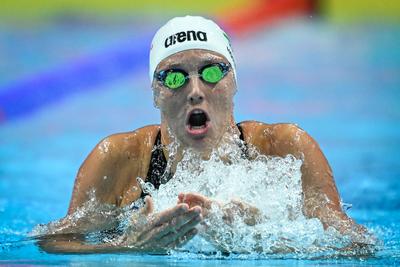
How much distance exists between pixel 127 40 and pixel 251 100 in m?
1.48

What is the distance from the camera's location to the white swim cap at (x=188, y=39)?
3.19 m

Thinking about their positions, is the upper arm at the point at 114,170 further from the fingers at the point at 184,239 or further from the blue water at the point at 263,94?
the blue water at the point at 263,94

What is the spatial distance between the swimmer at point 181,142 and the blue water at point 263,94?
293 cm

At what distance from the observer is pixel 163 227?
255cm

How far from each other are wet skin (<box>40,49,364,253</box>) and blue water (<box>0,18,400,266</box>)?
2.92 metres

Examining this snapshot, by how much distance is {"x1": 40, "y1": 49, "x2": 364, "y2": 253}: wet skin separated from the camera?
9.80 ft

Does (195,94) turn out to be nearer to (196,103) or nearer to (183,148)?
(196,103)

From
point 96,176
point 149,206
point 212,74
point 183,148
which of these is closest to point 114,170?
point 96,176

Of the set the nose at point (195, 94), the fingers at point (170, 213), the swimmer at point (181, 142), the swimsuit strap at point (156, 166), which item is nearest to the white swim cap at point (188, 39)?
the swimmer at point (181, 142)

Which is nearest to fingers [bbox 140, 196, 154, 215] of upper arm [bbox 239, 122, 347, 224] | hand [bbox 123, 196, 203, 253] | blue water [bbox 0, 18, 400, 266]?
hand [bbox 123, 196, 203, 253]

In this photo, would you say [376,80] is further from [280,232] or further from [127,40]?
[280,232]

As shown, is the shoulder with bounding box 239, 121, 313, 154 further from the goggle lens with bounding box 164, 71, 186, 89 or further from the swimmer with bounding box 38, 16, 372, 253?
the goggle lens with bounding box 164, 71, 186, 89

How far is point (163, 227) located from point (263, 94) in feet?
17.9

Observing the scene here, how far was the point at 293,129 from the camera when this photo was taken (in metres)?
3.18
